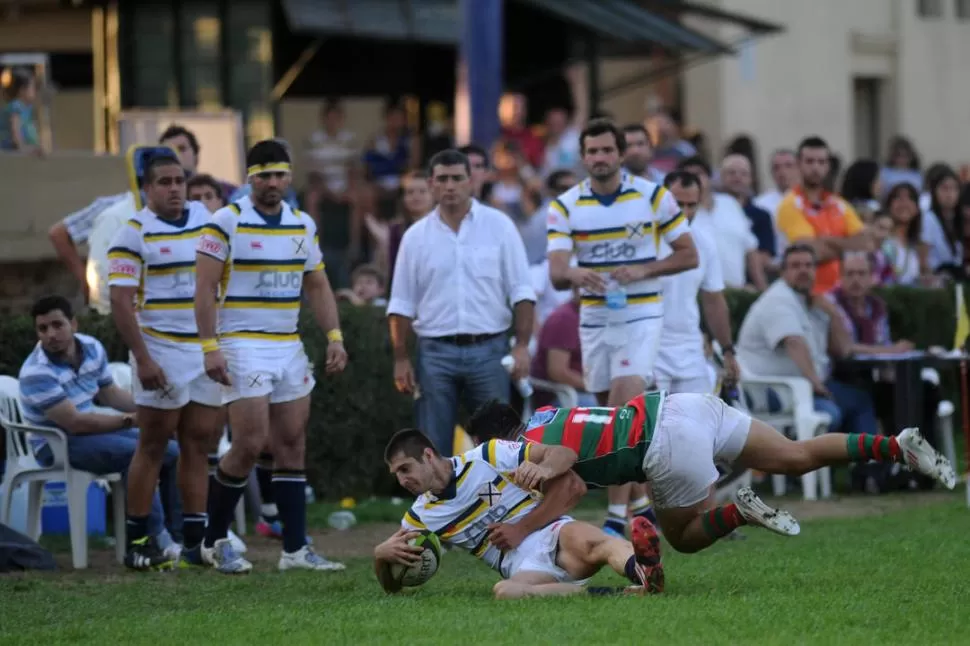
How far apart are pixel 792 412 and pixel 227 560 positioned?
558cm

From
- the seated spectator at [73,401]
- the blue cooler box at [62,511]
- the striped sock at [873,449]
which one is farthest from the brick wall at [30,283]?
the striped sock at [873,449]

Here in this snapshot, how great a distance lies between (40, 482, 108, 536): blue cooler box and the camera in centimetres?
1331

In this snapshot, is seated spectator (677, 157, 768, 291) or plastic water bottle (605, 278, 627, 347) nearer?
plastic water bottle (605, 278, 627, 347)

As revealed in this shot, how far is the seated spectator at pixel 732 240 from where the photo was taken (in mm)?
16484

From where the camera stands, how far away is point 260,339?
11070 mm

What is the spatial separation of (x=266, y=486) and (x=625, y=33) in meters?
11.4

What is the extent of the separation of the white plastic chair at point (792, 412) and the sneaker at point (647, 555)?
5.98 m

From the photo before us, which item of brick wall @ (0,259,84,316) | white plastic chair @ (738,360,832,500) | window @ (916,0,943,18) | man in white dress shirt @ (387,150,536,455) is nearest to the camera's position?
man in white dress shirt @ (387,150,536,455)

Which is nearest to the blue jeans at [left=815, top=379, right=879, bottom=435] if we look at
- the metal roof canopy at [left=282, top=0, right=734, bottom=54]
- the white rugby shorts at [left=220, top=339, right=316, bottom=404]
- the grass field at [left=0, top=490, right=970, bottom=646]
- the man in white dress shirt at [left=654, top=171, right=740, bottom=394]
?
the man in white dress shirt at [left=654, top=171, right=740, bottom=394]

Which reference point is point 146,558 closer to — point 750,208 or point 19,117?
point 750,208

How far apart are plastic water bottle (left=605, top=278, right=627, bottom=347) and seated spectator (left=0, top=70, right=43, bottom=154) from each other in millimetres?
7897

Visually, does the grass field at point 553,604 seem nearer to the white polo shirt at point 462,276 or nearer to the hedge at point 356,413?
the white polo shirt at point 462,276

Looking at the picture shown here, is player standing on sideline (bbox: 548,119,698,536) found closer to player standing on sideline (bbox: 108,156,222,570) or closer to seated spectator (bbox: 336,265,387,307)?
player standing on sideline (bbox: 108,156,222,570)

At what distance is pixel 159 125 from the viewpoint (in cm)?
1805
